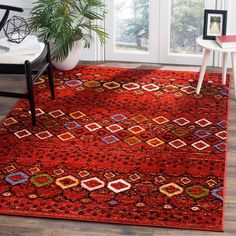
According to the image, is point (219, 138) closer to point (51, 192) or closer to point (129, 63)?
point (51, 192)

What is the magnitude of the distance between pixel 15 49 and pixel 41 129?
641mm

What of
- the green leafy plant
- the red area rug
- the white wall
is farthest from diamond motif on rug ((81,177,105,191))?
the white wall

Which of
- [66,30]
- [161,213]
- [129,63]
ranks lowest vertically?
[161,213]

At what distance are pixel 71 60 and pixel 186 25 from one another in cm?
109

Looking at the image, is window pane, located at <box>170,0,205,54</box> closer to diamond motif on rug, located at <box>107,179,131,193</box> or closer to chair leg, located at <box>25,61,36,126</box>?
chair leg, located at <box>25,61,36,126</box>

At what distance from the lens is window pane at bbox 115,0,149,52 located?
612cm

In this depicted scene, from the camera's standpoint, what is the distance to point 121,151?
4.61 meters

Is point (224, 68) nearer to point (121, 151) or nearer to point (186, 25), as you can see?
point (186, 25)

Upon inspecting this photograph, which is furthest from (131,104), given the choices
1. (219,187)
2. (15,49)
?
(219,187)

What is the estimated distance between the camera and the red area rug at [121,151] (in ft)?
13.0

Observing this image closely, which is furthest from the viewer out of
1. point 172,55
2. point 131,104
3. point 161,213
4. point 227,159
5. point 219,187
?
point 172,55

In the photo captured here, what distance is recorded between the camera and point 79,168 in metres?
4.39

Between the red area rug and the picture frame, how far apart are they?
448mm

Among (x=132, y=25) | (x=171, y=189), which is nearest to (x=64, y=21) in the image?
(x=132, y=25)
